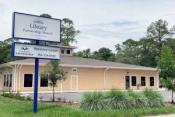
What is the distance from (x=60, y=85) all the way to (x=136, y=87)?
439 inches

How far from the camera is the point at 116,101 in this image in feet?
47.6

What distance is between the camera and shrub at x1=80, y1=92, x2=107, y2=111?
14.0 meters

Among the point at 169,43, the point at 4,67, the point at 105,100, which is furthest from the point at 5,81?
the point at 169,43

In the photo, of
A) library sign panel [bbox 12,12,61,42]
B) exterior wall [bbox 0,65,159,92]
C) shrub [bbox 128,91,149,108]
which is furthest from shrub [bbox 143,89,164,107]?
exterior wall [bbox 0,65,159,92]

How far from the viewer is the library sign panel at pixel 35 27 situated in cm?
1410

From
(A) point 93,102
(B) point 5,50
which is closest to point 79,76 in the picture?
(A) point 93,102

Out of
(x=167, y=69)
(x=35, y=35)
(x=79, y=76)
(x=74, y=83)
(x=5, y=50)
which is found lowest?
(x=74, y=83)

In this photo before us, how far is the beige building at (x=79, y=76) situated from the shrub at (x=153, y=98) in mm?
17653

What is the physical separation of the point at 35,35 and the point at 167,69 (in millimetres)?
8935

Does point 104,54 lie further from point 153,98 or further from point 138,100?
point 138,100

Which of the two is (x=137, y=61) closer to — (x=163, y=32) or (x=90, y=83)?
(x=163, y=32)

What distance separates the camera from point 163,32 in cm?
7606

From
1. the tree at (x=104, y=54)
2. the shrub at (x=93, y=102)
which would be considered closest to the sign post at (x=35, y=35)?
the shrub at (x=93, y=102)

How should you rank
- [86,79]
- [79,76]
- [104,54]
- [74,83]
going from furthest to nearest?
1. [104,54]
2. [86,79]
3. [79,76]
4. [74,83]
